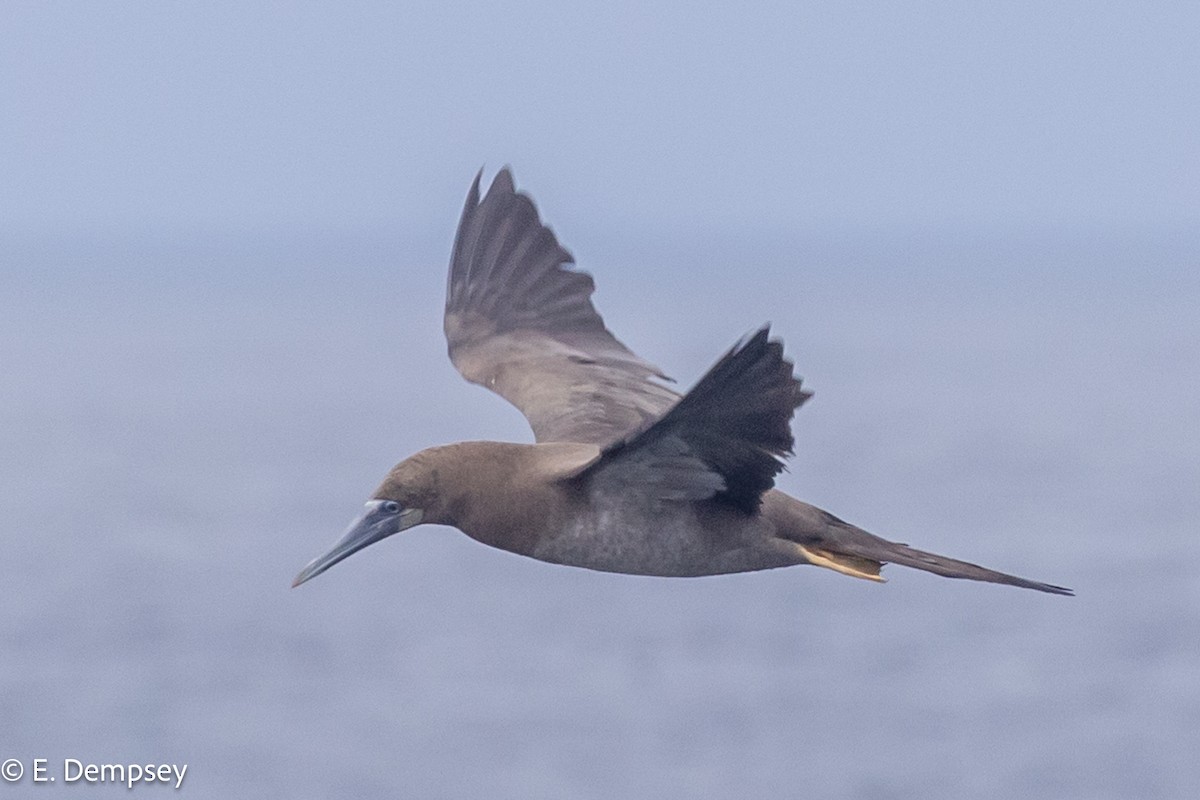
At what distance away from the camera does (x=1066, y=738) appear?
3216 cm

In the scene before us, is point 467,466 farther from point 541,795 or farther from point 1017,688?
point 1017,688

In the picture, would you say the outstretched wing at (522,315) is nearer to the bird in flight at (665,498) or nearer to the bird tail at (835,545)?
the bird in flight at (665,498)

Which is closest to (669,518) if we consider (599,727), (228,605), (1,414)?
(599,727)

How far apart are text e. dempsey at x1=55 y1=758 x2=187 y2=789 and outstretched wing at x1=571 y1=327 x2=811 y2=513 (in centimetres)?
1882

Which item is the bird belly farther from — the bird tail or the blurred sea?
the blurred sea

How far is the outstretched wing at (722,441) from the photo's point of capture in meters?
10.4

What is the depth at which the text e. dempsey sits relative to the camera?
2975 centimetres

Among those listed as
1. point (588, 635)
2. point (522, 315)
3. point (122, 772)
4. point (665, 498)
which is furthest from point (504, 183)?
point (588, 635)

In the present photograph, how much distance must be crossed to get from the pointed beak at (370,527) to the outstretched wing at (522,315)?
217cm

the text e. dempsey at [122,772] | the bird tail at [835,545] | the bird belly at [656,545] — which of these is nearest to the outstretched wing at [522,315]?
the bird tail at [835,545]

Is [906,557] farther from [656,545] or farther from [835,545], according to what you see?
[656,545]

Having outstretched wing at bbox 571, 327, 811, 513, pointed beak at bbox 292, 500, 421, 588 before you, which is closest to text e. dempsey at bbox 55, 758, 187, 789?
pointed beak at bbox 292, 500, 421, 588

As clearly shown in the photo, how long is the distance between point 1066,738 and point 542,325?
64.9ft

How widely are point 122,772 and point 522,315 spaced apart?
17.5 m
